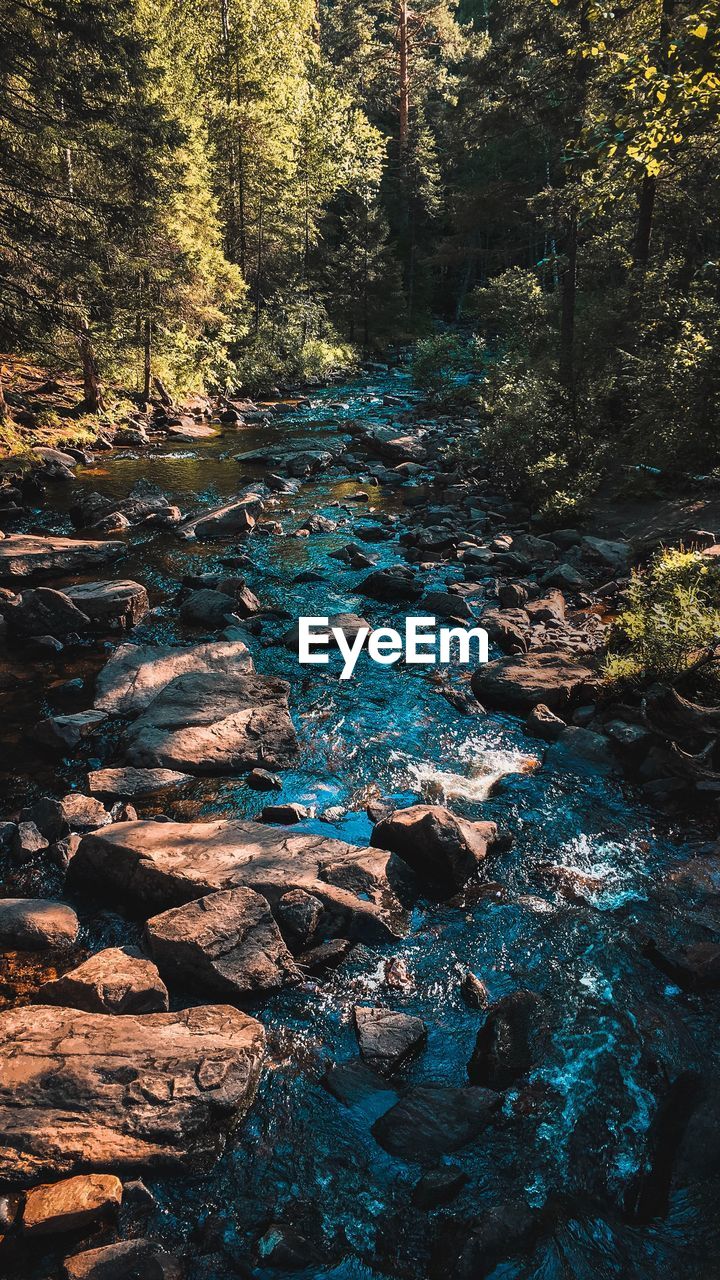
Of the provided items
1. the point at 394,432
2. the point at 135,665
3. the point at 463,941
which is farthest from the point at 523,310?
the point at 463,941

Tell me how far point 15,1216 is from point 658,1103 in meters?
3.43

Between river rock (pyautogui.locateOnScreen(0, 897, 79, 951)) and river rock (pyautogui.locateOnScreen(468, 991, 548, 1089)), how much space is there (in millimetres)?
2993

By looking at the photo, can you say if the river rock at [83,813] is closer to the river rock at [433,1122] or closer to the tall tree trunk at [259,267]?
the river rock at [433,1122]

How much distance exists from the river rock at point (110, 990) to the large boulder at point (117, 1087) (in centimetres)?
13

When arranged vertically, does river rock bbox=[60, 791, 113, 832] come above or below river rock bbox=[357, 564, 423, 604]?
below

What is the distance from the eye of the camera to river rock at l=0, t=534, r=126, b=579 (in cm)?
1181

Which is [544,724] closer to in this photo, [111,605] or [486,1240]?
[486,1240]

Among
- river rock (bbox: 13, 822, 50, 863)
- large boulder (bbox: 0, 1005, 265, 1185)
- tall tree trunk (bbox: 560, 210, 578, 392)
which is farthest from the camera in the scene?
tall tree trunk (bbox: 560, 210, 578, 392)

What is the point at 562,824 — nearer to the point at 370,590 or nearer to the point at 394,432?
the point at 370,590

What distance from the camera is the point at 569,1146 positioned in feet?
12.9

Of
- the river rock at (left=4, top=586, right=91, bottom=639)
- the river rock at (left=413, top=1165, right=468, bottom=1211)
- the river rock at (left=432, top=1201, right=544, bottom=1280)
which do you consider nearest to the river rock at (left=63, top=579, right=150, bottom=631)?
the river rock at (left=4, top=586, right=91, bottom=639)

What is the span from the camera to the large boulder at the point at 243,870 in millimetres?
5398

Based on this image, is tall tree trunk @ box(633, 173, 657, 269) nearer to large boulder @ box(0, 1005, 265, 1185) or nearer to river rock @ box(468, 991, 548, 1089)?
river rock @ box(468, 991, 548, 1089)

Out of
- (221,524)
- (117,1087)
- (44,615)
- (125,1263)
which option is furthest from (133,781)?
(221,524)
